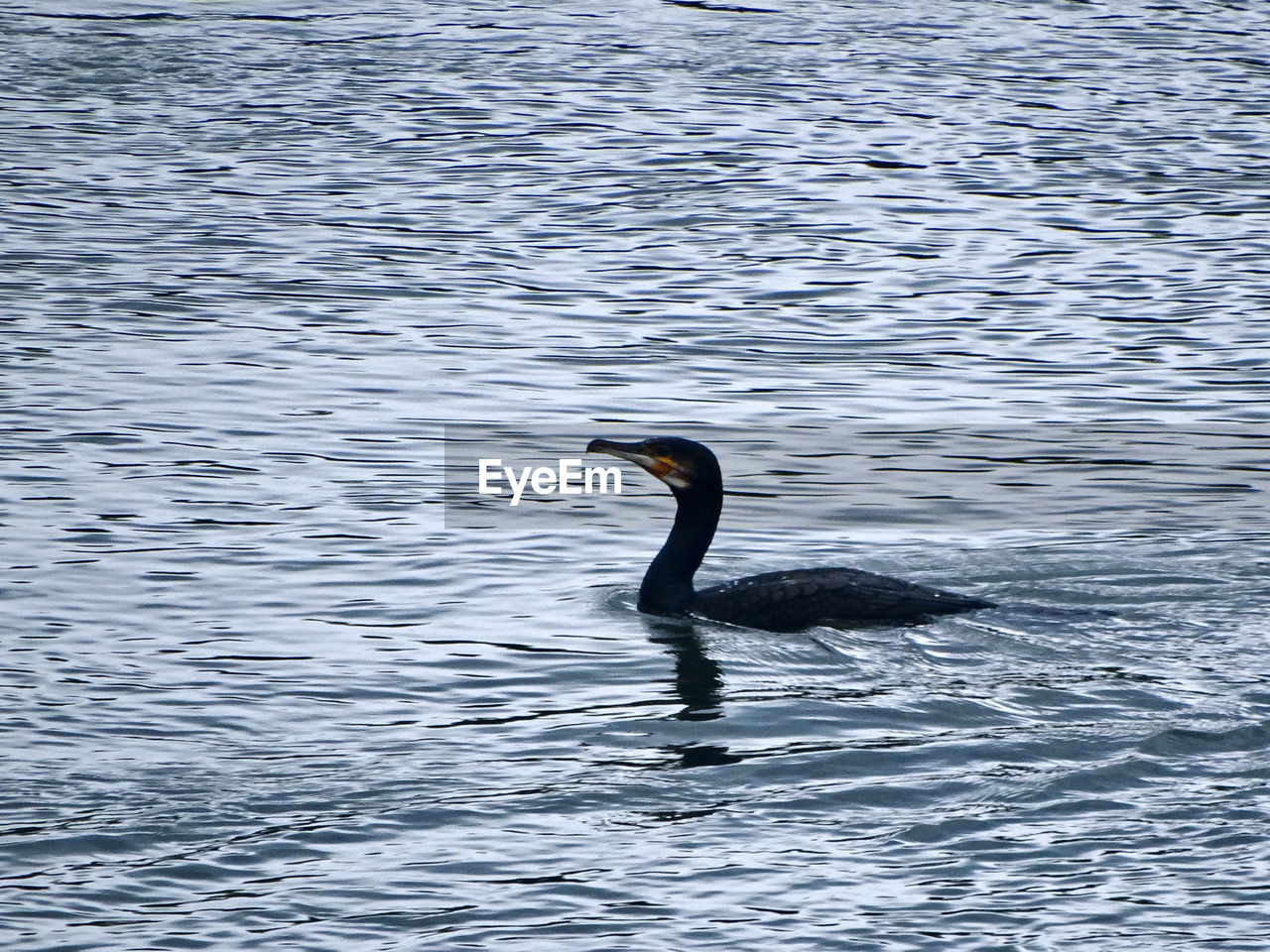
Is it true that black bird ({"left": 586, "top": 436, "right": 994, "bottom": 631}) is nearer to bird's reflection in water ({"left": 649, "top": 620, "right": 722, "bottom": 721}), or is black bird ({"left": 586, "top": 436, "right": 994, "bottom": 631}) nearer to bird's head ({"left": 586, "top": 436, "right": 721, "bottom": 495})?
bird's head ({"left": 586, "top": 436, "right": 721, "bottom": 495})

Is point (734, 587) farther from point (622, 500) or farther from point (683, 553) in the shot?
point (622, 500)

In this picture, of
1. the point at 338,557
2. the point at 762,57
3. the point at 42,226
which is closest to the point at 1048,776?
the point at 338,557

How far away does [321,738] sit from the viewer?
8828mm

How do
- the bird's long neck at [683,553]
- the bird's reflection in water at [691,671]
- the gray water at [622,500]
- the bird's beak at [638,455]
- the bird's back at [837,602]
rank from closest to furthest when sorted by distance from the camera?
the gray water at [622,500] < the bird's reflection in water at [691,671] < the bird's back at [837,602] < the bird's beak at [638,455] < the bird's long neck at [683,553]

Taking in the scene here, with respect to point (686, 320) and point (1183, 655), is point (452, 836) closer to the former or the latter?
point (1183, 655)

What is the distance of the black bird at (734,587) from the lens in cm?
1052

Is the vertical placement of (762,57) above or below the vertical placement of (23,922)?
above

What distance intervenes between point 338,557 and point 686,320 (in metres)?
6.35

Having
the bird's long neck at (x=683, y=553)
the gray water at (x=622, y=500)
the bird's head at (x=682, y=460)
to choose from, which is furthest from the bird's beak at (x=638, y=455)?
the gray water at (x=622, y=500)

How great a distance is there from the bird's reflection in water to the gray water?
0.16 feet

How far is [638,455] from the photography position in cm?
1101

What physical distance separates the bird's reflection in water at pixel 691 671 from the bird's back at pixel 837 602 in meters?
0.32

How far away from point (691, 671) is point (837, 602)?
0.91 m

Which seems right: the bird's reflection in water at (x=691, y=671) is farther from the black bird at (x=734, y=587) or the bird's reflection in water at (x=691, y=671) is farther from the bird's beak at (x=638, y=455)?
the bird's beak at (x=638, y=455)
